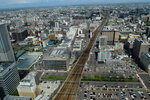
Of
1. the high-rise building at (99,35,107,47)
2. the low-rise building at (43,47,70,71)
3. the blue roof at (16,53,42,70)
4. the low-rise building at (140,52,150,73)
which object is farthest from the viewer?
the high-rise building at (99,35,107,47)

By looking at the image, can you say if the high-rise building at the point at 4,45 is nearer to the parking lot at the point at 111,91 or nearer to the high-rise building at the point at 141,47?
the parking lot at the point at 111,91

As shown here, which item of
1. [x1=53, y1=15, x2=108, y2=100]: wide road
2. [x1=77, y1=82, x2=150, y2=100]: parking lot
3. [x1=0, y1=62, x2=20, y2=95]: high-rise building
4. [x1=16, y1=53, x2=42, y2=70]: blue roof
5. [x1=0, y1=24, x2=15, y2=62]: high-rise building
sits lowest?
[x1=77, y1=82, x2=150, y2=100]: parking lot

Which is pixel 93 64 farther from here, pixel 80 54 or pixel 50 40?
pixel 50 40

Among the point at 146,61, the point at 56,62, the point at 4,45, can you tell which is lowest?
the point at 146,61

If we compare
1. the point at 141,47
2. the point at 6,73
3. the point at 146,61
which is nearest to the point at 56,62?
the point at 6,73

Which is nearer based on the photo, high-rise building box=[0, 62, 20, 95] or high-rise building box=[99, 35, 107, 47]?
high-rise building box=[0, 62, 20, 95]

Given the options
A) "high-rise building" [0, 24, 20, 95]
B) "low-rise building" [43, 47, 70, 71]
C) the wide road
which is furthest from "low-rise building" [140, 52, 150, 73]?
"high-rise building" [0, 24, 20, 95]

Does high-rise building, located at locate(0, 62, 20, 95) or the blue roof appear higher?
high-rise building, located at locate(0, 62, 20, 95)

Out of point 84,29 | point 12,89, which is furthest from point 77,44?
point 12,89

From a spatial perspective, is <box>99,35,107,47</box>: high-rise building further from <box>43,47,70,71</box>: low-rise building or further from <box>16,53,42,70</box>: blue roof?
<box>16,53,42,70</box>: blue roof

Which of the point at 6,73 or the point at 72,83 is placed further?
the point at 72,83

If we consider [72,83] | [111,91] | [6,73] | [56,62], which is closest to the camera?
[6,73]

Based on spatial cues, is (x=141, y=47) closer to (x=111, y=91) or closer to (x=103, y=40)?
(x=103, y=40)

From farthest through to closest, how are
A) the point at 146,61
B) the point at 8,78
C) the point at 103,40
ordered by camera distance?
the point at 103,40 → the point at 146,61 → the point at 8,78
